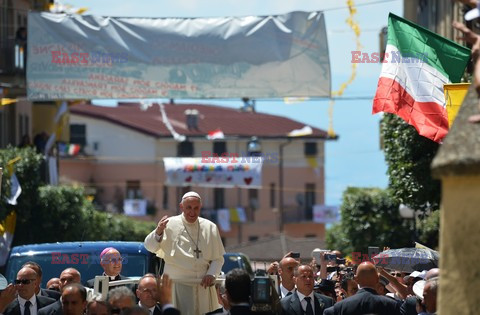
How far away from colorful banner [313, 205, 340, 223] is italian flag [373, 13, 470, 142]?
238 feet

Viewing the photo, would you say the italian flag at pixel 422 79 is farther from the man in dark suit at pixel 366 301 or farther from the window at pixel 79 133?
the window at pixel 79 133

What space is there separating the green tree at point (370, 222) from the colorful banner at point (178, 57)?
8.76 meters

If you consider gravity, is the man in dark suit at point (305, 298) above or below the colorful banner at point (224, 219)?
above

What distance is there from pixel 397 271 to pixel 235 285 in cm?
662

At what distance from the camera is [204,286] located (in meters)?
11.6

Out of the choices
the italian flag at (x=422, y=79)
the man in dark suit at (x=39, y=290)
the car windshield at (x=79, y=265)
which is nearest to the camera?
the man in dark suit at (x=39, y=290)

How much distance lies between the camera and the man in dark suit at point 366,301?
34.9 feet

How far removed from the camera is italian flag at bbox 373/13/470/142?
16.0m

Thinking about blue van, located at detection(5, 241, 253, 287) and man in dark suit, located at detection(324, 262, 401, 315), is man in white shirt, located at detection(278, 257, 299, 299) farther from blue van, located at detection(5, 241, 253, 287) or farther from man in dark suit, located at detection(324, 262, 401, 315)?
man in dark suit, located at detection(324, 262, 401, 315)

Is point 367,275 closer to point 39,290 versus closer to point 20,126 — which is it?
point 39,290

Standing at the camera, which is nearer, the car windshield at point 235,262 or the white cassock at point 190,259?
the white cassock at point 190,259

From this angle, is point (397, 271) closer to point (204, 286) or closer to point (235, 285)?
point (204, 286)
